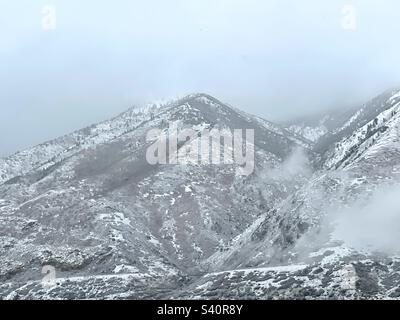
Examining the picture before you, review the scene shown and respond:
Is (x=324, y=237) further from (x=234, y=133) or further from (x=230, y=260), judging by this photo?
(x=234, y=133)

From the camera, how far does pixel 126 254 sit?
257 feet

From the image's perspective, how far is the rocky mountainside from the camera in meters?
55.3

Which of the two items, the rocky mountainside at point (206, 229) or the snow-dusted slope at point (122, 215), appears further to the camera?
the snow-dusted slope at point (122, 215)

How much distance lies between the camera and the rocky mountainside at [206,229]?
5528 centimetres

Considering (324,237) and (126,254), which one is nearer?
(324,237)

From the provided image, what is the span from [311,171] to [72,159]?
2203 inches

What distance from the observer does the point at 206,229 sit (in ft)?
315

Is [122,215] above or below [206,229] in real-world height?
above

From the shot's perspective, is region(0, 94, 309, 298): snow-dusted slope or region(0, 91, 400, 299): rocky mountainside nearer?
region(0, 91, 400, 299): rocky mountainside
